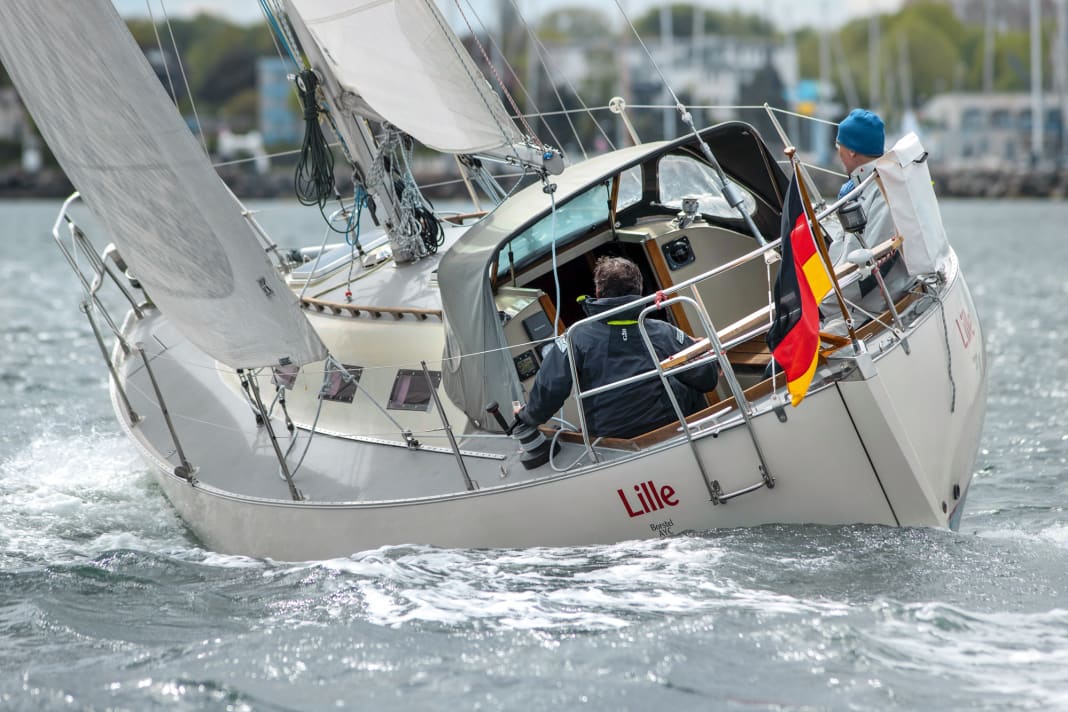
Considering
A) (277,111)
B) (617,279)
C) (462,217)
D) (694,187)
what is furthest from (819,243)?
(277,111)

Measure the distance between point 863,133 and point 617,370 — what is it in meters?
1.77

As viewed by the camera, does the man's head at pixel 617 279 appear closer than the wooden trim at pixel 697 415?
No

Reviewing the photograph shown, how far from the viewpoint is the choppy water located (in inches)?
182

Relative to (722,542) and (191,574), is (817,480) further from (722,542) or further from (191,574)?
(191,574)

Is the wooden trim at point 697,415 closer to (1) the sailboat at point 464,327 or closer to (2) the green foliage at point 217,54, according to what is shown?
(1) the sailboat at point 464,327

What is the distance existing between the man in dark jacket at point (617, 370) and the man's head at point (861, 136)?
4.54 feet

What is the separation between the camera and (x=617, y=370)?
6.00 meters

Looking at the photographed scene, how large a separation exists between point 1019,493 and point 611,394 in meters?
3.17

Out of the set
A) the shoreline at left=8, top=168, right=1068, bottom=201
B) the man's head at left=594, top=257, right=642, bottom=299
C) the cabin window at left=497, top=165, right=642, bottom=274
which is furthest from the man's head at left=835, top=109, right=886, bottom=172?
the shoreline at left=8, top=168, right=1068, bottom=201

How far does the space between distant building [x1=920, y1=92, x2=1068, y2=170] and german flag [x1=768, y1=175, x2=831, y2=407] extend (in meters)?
62.4

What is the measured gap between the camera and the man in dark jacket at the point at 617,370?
5945 millimetres

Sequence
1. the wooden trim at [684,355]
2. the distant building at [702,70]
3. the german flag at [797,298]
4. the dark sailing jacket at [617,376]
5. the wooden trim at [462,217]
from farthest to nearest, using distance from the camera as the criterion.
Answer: the distant building at [702,70], the wooden trim at [462,217], the dark sailing jacket at [617,376], the wooden trim at [684,355], the german flag at [797,298]

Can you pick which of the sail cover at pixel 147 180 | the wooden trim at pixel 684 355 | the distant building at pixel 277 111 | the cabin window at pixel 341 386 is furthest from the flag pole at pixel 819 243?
the distant building at pixel 277 111

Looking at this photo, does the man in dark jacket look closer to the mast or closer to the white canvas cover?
the white canvas cover
